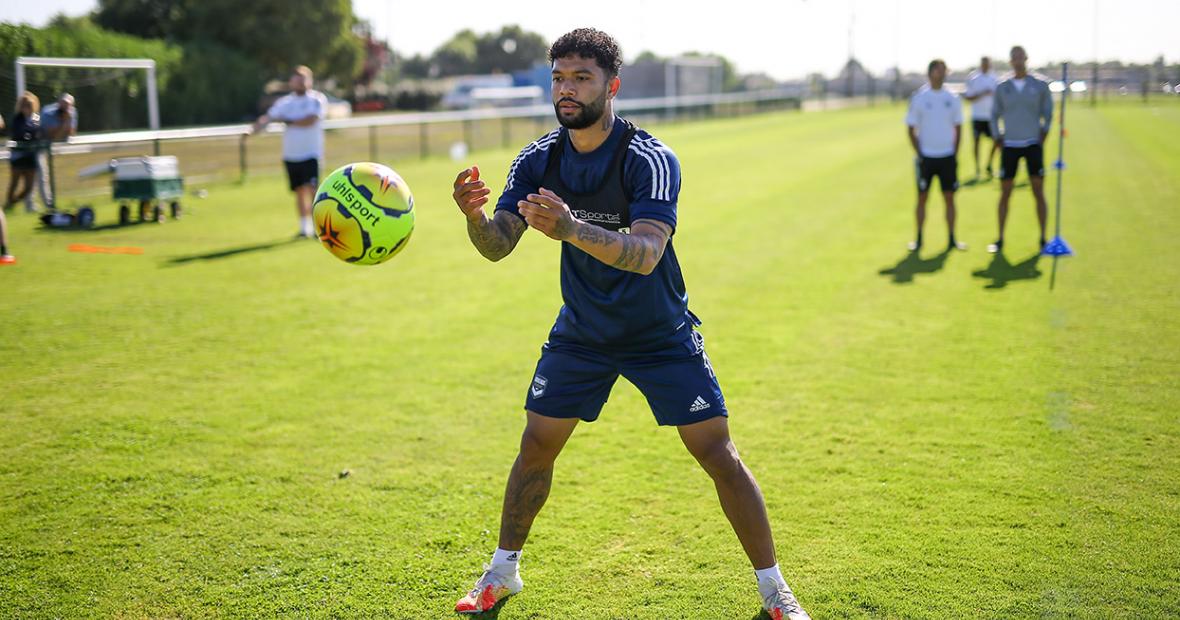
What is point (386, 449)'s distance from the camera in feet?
19.3

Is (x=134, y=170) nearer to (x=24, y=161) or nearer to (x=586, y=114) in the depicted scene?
(x=24, y=161)

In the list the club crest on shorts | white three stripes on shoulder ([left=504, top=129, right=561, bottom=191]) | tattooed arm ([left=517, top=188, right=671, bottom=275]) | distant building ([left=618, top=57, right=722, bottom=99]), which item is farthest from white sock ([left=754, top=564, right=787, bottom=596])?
distant building ([left=618, top=57, right=722, bottom=99])

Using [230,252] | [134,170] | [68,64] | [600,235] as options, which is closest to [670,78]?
[68,64]

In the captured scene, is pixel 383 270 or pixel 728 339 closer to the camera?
pixel 728 339

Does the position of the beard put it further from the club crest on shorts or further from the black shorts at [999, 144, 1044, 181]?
the black shorts at [999, 144, 1044, 181]

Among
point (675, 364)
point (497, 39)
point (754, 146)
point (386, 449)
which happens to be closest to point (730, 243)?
point (386, 449)

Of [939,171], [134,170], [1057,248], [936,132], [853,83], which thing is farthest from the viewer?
[853,83]

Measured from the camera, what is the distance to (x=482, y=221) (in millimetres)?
3760

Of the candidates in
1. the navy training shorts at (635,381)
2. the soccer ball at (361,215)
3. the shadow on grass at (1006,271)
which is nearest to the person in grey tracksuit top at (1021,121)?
the shadow on grass at (1006,271)

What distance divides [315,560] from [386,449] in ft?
4.94

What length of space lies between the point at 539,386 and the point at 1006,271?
902cm

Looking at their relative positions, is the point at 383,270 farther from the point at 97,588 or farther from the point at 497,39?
the point at 497,39

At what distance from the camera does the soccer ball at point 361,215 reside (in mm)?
4109

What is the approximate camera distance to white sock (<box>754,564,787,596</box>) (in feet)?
12.8
